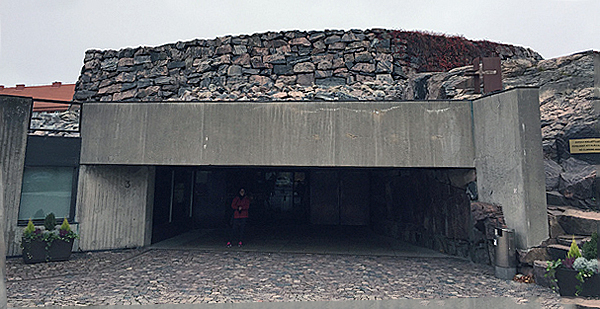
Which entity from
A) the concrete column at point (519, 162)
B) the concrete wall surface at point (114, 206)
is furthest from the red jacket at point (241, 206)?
the concrete column at point (519, 162)

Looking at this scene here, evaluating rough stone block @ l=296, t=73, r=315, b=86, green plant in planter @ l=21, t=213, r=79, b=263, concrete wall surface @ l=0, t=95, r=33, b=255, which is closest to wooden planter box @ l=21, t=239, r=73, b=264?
green plant in planter @ l=21, t=213, r=79, b=263

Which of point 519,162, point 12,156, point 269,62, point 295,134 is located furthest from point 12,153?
point 519,162

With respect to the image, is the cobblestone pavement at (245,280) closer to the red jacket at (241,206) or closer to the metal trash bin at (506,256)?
the metal trash bin at (506,256)

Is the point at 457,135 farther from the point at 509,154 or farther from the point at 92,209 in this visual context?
the point at 92,209

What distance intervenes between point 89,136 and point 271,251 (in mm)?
5450

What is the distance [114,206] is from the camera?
942 cm

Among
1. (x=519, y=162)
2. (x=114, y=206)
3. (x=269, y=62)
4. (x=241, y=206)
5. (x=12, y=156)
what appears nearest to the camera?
(x=519, y=162)

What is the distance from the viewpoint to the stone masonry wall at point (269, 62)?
492 inches

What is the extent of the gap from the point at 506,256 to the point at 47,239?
974 cm

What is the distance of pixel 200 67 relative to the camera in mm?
13344

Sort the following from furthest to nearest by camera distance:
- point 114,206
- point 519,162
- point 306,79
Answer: point 306,79 < point 114,206 < point 519,162

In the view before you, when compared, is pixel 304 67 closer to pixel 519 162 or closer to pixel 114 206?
pixel 114 206

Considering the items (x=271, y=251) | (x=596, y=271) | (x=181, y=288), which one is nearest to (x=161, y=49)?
(x=271, y=251)

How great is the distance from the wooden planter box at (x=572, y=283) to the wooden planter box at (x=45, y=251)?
387 inches
